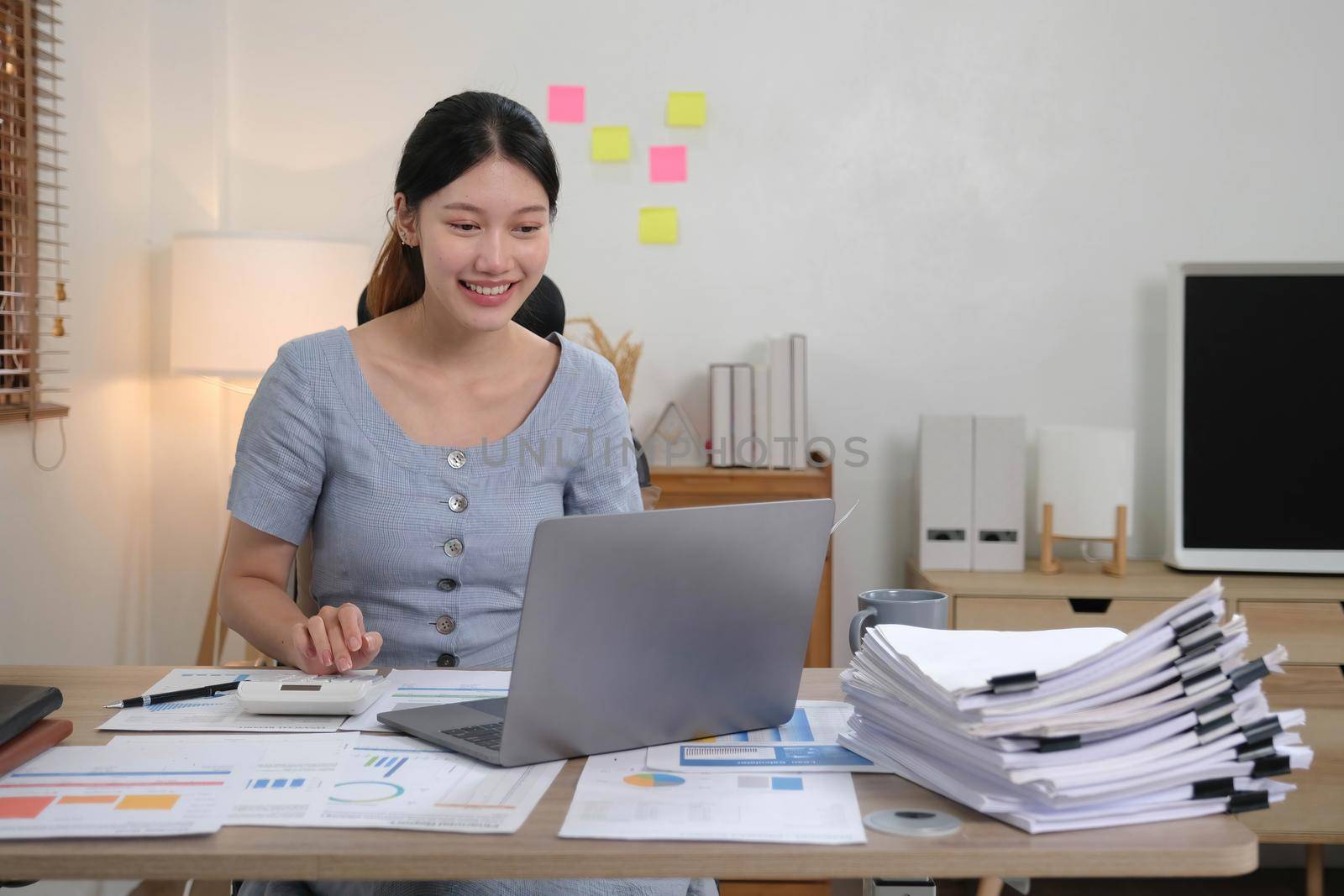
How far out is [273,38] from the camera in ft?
10.2

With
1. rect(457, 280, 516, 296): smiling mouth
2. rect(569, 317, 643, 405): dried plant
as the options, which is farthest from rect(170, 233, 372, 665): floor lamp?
rect(457, 280, 516, 296): smiling mouth

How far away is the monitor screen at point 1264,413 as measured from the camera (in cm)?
276

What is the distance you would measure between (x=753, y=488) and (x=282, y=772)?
6.34 feet

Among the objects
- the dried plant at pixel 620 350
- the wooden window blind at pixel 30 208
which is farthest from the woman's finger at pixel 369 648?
the dried plant at pixel 620 350

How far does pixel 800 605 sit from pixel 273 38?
2614mm

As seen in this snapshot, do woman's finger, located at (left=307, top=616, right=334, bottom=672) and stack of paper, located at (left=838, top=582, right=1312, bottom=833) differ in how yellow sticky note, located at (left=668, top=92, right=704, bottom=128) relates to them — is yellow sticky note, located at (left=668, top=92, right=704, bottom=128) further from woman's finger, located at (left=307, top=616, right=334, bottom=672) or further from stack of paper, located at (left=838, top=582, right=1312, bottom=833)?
stack of paper, located at (left=838, top=582, right=1312, bottom=833)

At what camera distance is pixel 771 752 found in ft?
3.50

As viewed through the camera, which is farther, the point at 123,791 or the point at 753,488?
the point at 753,488

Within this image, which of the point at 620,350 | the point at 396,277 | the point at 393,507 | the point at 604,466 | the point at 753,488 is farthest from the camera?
the point at 620,350

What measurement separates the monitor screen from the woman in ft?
5.66

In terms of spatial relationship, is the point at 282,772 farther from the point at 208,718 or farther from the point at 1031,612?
the point at 1031,612

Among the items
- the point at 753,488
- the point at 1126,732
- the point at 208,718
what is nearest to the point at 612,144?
the point at 753,488

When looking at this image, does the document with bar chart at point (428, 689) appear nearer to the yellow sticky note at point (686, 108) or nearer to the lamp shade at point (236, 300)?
the lamp shade at point (236, 300)

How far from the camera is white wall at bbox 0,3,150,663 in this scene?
7.87ft
